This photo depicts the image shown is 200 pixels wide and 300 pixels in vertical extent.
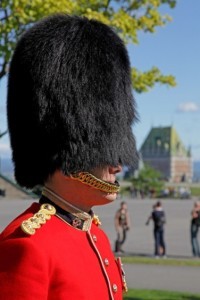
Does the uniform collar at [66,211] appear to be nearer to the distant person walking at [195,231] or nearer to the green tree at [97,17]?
the green tree at [97,17]

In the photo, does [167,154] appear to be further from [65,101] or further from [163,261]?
[65,101]

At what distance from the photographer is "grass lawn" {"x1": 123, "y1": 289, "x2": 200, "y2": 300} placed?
11.1 meters

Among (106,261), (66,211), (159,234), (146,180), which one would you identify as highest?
(66,211)

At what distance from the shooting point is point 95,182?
2.94 m

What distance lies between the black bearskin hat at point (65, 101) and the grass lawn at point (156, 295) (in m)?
8.02

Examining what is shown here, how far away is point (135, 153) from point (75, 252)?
2.19ft

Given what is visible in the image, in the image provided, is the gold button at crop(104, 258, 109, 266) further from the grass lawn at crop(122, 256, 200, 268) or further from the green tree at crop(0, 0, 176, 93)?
the grass lawn at crop(122, 256, 200, 268)

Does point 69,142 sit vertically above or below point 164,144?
above

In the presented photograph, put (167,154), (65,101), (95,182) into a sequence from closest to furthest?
(95,182) < (65,101) < (167,154)

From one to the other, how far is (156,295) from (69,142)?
8812 mm

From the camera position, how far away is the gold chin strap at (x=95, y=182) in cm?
293

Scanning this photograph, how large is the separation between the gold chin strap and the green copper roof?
540 ft

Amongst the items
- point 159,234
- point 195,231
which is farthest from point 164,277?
point 195,231

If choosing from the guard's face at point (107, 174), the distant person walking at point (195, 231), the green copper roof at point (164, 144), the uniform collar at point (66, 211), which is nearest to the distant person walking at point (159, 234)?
the distant person walking at point (195, 231)
